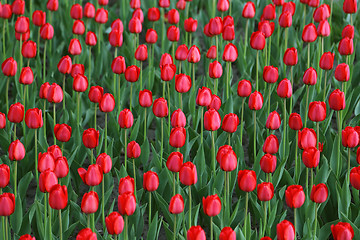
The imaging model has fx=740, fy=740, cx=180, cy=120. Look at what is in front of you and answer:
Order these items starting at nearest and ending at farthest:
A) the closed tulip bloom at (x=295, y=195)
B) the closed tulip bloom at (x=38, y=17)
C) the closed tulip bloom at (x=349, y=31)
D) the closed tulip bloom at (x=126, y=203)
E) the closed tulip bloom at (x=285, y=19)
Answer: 1. the closed tulip bloom at (x=126, y=203)
2. the closed tulip bloom at (x=295, y=195)
3. the closed tulip bloom at (x=349, y=31)
4. the closed tulip bloom at (x=285, y=19)
5. the closed tulip bloom at (x=38, y=17)

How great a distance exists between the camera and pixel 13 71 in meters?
3.79

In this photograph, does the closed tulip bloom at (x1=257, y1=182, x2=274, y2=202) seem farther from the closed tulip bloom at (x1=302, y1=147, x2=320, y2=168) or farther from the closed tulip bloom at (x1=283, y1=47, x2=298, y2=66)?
the closed tulip bloom at (x1=283, y1=47, x2=298, y2=66)

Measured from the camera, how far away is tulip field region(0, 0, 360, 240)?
2758mm

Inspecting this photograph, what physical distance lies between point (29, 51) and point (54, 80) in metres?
0.49

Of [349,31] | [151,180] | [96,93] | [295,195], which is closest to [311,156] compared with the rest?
[295,195]

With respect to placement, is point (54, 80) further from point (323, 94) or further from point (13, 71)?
point (323, 94)

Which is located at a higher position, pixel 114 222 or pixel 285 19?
pixel 285 19

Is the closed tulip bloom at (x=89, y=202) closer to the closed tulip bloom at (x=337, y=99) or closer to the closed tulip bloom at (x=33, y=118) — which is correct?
the closed tulip bloom at (x=33, y=118)

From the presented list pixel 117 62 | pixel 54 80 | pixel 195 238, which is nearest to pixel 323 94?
pixel 117 62

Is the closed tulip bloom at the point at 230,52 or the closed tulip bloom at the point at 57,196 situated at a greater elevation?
the closed tulip bloom at the point at 230,52

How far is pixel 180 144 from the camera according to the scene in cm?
303

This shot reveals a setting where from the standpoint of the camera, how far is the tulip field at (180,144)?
276cm

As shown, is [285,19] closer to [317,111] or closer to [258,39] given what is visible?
[258,39]

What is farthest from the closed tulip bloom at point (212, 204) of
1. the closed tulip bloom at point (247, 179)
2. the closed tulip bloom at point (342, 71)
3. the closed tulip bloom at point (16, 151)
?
the closed tulip bloom at point (342, 71)
